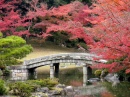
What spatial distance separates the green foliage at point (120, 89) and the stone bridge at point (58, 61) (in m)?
4.21

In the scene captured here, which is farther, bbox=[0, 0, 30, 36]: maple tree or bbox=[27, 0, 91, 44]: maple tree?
bbox=[27, 0, 91, 44]: maple tree

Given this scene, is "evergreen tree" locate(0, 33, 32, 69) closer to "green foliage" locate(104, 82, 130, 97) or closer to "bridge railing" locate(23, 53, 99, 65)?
"bridge railing" locate(23, 53, 99, 65)

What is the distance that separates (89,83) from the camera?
31.4 meters

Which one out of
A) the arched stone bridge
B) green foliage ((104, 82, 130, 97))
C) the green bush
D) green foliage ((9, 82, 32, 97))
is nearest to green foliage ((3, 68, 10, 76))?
the green bush

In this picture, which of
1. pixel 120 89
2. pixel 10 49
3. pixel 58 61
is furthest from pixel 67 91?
pixel 10 49

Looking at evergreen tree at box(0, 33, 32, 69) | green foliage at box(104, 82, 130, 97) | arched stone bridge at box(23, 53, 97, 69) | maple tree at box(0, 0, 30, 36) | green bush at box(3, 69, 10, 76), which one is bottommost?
green foliage at box(104, 82, 130, 97)

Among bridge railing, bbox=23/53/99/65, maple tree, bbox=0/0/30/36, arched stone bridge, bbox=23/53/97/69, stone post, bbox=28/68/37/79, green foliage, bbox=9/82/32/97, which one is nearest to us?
green foliage, bbox=9/82/32/97

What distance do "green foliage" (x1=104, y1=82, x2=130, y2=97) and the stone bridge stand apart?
13.8 ft

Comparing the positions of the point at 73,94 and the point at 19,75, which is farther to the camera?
the point at 19,75

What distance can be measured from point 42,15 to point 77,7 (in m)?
5.42

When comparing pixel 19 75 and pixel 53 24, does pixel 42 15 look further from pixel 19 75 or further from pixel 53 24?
pixel 19 75

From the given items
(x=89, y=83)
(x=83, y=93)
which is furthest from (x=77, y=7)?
(x=83, y=93)

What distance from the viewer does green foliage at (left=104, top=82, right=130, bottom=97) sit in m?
25.2

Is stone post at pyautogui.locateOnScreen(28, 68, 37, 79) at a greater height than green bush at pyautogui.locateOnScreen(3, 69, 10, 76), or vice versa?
green bush at pyautogui.locateOnScreen(3, 69, 10, 76)
